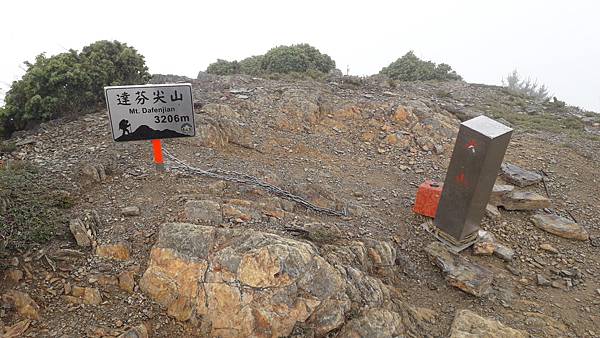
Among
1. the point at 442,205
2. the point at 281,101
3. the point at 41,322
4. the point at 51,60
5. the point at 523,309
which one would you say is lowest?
the point at 523,309

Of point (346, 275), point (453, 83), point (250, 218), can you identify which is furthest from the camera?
point (453, 83)

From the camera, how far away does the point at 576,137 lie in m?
12.3

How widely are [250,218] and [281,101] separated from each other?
612 cm

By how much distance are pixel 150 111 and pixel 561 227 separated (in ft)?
24.6

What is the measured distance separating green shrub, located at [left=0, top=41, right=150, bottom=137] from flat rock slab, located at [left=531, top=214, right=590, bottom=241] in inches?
382

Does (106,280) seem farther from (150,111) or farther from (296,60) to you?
(296,60)

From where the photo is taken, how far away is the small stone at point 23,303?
13.7ft

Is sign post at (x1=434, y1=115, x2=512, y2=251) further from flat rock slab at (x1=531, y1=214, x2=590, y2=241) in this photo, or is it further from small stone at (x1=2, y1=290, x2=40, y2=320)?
small stone at (x1=2, y1=290, x2=40, y2=320)

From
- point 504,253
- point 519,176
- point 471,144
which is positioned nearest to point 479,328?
point 504,253

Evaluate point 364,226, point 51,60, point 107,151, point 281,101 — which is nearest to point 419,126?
point 281,101

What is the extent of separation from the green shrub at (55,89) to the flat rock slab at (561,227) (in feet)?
31.8

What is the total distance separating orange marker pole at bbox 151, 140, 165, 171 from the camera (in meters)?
6.19

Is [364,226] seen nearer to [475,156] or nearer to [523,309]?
[475,156]

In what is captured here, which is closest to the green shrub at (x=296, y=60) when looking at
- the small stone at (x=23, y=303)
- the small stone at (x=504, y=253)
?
the small stone at (x=504, y=253)
